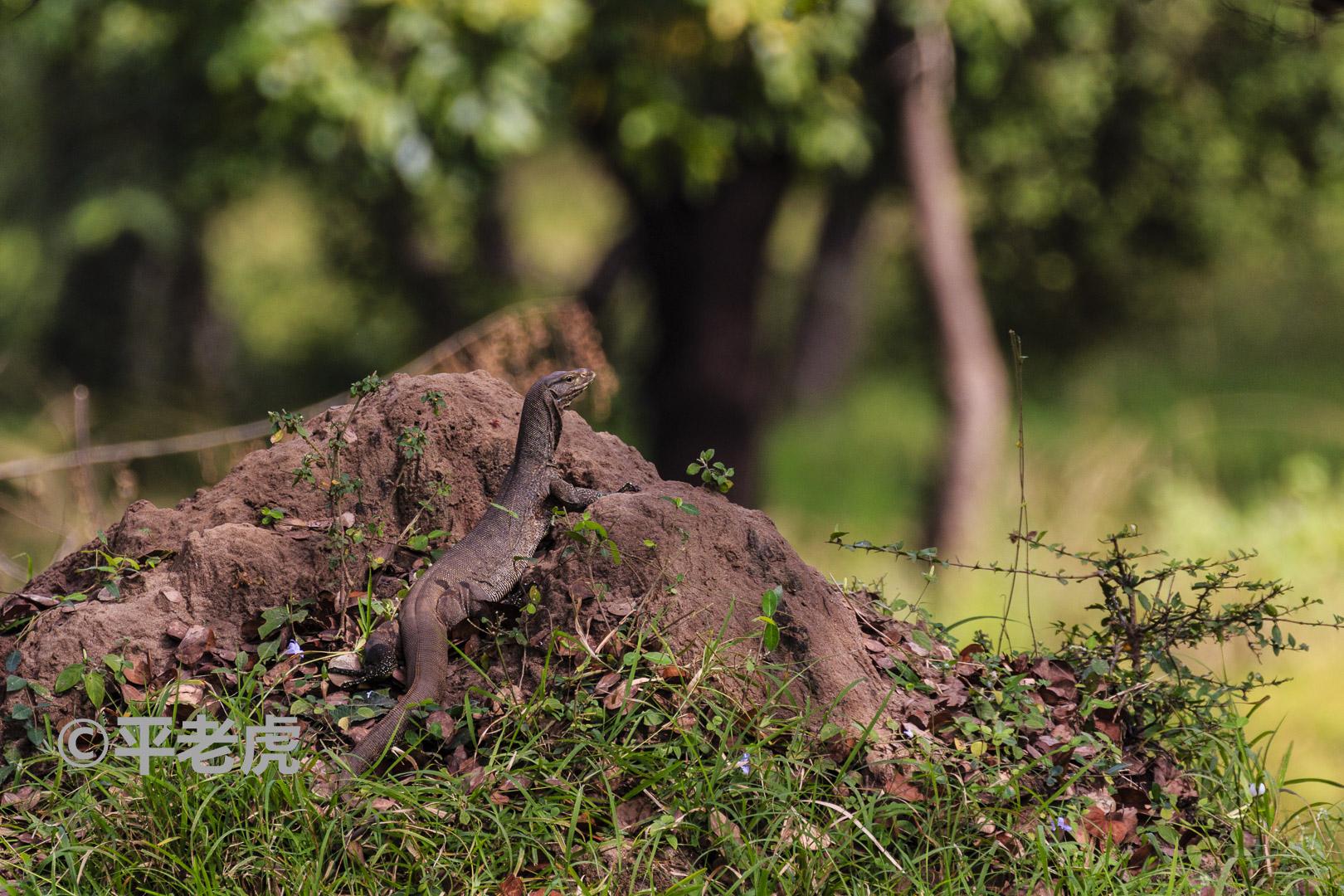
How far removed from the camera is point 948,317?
9.07 metres

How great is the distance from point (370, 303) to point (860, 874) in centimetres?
1213

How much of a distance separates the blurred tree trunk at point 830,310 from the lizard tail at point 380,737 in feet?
35.2

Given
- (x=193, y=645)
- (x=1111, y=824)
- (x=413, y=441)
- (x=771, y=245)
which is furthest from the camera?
(x=771, y=245)

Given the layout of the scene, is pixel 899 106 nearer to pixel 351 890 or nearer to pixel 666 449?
pixel 666 449

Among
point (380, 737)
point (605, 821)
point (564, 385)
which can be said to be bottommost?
point (380, 737)

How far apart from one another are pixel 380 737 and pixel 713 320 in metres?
7.23

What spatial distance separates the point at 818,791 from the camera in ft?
10.6

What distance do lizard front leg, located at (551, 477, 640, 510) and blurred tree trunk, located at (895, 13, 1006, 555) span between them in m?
5.20

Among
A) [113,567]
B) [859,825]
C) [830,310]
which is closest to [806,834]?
[859,825]

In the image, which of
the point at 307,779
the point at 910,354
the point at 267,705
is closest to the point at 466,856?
the point at 307,779

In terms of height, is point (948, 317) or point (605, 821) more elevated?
point (948, 317)

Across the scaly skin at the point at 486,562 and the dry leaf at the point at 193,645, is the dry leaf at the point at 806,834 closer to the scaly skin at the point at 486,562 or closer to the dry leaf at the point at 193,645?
the scaly skin at the point at 486,562

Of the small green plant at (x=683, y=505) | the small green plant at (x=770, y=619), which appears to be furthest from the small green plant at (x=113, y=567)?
the small green plant at (x=770, y=619)

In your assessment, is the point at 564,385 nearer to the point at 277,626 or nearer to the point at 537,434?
the point at 537,434
